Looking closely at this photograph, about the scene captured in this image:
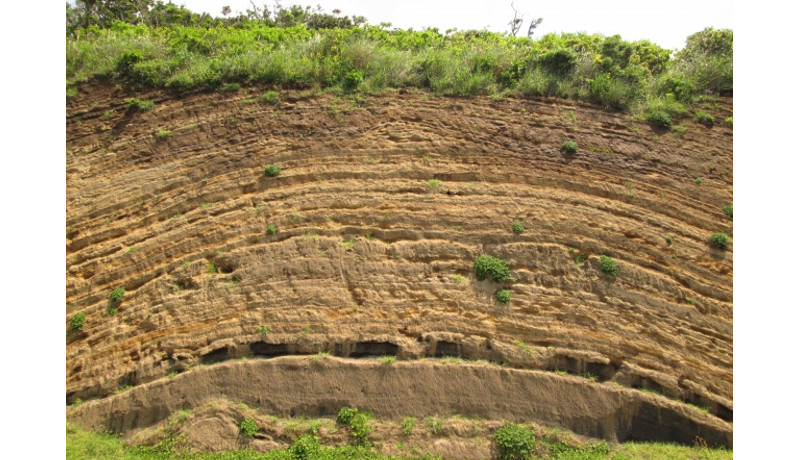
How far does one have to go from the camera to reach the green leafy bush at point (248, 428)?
9492 millimetres

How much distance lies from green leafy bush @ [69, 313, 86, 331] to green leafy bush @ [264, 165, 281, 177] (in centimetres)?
548

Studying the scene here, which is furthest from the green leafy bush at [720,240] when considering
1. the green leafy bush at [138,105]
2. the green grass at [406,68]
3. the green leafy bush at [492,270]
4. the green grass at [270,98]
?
the green leafy bush at [138,105]

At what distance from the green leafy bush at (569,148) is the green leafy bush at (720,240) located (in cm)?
391

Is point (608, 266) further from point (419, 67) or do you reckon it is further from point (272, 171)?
point (272, 171)

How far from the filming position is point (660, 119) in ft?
42.8

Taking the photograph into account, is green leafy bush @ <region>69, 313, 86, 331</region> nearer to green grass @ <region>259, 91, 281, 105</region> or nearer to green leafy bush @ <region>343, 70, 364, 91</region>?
green grass @ <region>259, 91, 281, 105</region>

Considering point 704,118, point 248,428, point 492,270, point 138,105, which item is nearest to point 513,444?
point 492,270

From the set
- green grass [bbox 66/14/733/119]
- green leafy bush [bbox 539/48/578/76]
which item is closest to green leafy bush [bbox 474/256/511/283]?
green grass [bbox 66/14/733/119]

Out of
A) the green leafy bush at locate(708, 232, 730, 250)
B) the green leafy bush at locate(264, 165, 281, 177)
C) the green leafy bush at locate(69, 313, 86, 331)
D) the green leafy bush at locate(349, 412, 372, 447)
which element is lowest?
the green leafy bush at locate(349, 412, 372, 447)

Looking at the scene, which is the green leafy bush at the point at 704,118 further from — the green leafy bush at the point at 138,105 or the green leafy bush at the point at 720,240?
the green leafy bush at the point at 138,105

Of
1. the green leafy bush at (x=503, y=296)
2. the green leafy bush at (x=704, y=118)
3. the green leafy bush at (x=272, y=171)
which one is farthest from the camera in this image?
the green leafy bush at (x=704, y=118)

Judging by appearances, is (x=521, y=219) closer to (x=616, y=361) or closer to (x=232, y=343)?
(x=616, y=361)

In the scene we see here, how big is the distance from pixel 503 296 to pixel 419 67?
7.85 metres

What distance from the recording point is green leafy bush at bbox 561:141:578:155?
492 inches
